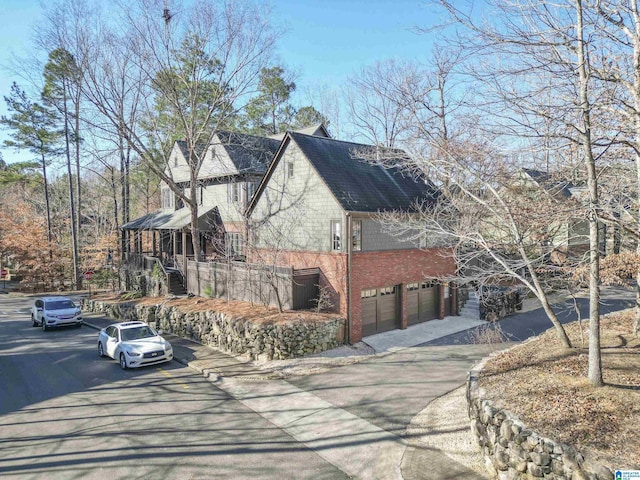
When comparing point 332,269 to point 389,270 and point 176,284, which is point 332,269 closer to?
point 389,270

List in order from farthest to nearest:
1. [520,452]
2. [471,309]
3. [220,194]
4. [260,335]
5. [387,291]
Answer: [220,194] → [471,309] → [387,291] → [260,335] → [520,452]

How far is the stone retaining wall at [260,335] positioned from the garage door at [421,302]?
4825mm

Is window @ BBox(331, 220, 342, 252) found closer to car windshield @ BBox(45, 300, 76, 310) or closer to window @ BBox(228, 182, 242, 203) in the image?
window @ BBox(228, 182, 242, 203)

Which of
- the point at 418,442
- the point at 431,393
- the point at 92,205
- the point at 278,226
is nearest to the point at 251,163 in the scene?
the point at 278,226

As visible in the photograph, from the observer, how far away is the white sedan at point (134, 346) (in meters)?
13.9

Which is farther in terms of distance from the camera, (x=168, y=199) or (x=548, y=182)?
(x=168, y=199)

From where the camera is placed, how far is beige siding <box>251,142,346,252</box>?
1750 centimetres

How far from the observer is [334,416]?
9.94 metres

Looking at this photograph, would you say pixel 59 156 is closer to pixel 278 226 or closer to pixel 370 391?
pixel 278 226

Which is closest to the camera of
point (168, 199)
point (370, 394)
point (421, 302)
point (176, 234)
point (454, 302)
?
point (370, 394)

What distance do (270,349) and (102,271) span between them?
28.9 metres

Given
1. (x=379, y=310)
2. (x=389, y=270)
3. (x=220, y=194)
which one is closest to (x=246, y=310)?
(x=379, y=310)

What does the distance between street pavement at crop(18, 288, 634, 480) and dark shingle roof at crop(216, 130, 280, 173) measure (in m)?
12.7

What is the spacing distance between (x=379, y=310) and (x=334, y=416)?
846cm
